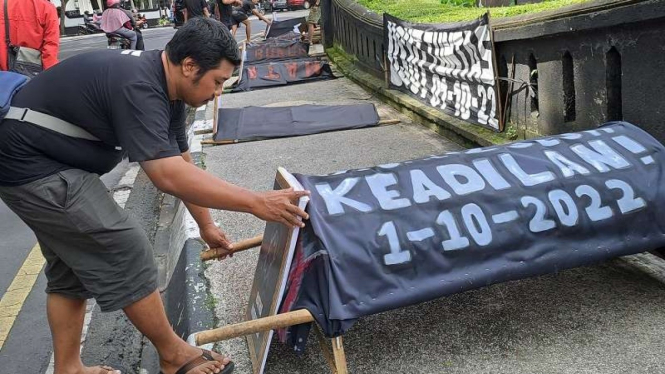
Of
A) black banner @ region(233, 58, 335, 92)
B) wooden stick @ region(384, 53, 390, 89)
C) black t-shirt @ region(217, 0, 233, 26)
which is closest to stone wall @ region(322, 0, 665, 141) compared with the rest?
wooden stick @ region(384, 53, 390, 89)

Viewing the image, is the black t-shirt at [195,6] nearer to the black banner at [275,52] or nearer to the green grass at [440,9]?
the black banner at [275,52]

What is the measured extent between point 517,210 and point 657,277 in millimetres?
1012

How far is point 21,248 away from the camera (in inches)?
207

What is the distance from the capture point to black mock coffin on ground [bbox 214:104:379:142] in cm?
783

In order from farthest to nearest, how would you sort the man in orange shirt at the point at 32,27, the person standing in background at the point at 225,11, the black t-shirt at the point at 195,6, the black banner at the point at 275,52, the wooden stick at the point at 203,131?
the person standing in background at the point at 225,11, the black banner at the point at 275,52, the black t-shirt at the point at 195,6, the wooden stick at the point at 203,131, the man in orange shirt at the point at 32,27

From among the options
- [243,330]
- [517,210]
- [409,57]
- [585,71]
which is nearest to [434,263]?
[517,210]

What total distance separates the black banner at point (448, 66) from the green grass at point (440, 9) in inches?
9.4

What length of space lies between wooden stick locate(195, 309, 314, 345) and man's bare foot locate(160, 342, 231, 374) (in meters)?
0.29

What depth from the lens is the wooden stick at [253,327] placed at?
2690 mm

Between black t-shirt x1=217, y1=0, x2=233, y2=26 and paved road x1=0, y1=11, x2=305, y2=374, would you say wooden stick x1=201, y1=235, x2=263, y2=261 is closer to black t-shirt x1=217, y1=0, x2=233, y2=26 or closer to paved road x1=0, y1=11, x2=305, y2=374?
paved road x1=0, y1=11, x2=305, y2=374

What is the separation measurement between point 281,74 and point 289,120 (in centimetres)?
367

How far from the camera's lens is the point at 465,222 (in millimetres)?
2967

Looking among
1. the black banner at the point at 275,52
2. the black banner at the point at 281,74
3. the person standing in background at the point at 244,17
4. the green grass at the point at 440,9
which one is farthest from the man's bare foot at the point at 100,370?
the person standing in background at the point at 244,17

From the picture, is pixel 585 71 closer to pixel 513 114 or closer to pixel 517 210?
pixel 513 114
